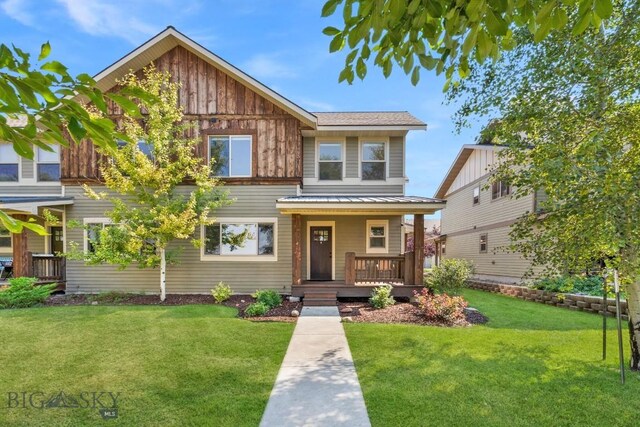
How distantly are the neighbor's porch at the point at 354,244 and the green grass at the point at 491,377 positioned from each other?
3.10 m

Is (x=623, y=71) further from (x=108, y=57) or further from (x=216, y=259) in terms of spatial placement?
(x=108, y=57)

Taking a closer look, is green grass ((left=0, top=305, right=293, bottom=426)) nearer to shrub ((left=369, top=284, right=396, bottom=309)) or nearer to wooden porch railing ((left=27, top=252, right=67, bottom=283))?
shrub ((left=369, top=284, right=396, bottom=309))

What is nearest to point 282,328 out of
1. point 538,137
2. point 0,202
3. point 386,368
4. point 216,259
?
point 386,368

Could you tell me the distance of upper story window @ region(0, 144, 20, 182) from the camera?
1181cm

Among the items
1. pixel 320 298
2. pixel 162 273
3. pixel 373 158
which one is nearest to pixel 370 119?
pixel 373 158

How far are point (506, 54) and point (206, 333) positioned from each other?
300 inches

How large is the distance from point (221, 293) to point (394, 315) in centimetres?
531

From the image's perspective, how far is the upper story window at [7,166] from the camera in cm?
1181

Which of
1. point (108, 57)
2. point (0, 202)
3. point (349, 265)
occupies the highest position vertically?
point (108, 57)

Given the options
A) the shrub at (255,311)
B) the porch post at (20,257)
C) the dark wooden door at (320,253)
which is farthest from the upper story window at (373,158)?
the porch post at (20,257)

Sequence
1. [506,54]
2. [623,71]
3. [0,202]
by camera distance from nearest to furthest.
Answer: [623,71], [506,54], [0,202]

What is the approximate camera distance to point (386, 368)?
4.96 m

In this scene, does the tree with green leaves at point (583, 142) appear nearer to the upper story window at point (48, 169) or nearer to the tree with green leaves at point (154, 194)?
the tree with green leaves at point (154, 194)

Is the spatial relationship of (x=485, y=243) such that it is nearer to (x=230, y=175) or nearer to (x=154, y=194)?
(x=230, y=175)
